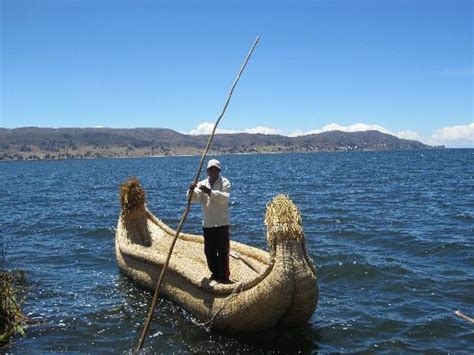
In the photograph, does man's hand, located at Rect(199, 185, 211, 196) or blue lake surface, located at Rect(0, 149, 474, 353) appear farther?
blue lake surface, located at Rect(0, 149, 474, 353)

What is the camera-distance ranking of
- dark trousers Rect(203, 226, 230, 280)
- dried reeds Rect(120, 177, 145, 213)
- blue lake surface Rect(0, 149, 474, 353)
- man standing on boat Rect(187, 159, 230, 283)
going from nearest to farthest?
man standing on boat Rect(187, 159, 230, 283), blue lake surface Rect(0, 149, 474, 353), dark trousers Rect(203, 226, 230, 280), dried reeds Rect(120, 177, 145, 213)

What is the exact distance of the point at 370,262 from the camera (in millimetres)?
15539

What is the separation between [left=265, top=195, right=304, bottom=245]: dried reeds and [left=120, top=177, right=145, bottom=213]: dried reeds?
7068 mm

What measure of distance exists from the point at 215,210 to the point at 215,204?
12cm

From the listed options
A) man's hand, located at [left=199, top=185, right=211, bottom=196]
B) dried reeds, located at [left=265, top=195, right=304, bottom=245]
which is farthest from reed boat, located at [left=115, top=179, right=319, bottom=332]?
man's hand, located at [left=199, top=185, right=211, bottom=196]

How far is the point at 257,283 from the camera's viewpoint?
9266 mm

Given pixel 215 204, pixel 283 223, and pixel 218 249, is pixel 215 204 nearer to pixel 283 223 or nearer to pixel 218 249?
pixel 218 249

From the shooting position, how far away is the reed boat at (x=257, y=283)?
29.0 ft

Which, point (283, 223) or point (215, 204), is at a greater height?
point (215, 204)

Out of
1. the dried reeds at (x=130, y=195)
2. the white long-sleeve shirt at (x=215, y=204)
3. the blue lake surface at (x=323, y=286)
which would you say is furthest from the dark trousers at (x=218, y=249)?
the dried reeds at (x=130, y=195)

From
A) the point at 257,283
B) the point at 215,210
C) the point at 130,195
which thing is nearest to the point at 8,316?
the point at 215,210

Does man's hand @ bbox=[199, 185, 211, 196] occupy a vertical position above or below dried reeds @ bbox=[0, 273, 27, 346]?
above

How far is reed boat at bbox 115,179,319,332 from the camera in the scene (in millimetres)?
8836

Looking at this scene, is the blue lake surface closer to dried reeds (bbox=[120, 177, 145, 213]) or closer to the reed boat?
the reed boat
